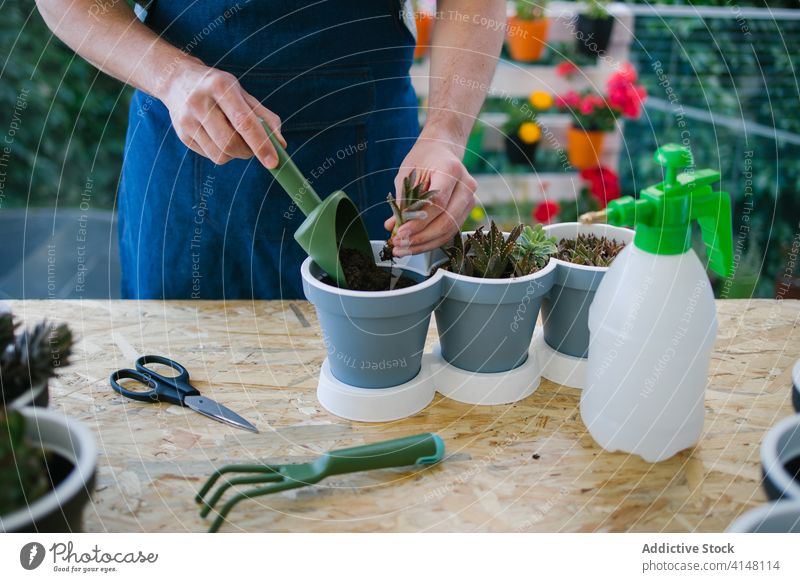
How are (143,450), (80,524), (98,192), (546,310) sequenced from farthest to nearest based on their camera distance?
(98,192) < (546,310) < (143,450) < (80,524)

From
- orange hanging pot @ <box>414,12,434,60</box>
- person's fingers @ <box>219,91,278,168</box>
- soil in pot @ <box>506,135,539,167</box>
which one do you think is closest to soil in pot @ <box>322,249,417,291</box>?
person's fingers @ <box>219,91,278,168</box>

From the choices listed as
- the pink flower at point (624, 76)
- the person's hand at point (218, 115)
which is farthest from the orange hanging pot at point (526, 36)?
the person's hand at point (218, 115)

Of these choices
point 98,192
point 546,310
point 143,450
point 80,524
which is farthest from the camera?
point 98,192

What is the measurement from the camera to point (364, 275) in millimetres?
627

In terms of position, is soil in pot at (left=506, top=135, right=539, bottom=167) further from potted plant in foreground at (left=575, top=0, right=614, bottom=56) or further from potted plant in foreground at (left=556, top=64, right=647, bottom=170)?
potted plant in foreground at (left=575, top=0, right=614, bottom=56)

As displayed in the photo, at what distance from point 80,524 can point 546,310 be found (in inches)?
17.5

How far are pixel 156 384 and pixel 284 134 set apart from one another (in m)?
0.37

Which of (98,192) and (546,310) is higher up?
(546,310)

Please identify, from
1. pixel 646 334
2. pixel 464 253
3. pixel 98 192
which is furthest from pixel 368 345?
pixel 98 192

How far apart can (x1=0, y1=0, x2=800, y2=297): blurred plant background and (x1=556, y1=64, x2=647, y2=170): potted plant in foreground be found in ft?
0.44

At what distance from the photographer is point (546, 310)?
27.1 inches

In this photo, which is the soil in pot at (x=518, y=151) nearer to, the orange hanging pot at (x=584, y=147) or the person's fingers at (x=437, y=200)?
the orange hanging pot at (x=584, y=147)

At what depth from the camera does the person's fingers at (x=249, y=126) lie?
0.63 metres
